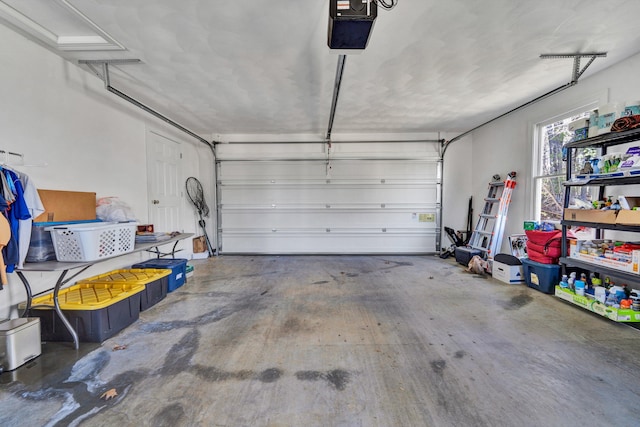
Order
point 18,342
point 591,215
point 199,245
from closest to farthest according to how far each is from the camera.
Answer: point 18,342 → point 591,215 → point 199,245

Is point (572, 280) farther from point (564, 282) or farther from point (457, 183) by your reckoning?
point (457, 183)

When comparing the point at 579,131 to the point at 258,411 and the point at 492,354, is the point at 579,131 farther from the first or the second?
the point at 258,411

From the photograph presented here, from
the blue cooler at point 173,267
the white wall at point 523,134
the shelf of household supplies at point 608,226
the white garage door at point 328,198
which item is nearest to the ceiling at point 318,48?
the white wall at point 523,134

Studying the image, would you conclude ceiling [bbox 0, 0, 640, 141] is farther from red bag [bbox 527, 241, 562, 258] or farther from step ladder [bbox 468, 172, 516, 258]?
red bag [bbox 527, 241, 562, 258]

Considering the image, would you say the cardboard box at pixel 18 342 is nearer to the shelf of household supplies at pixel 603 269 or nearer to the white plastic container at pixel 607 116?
the shelf of household supplies at pixel 603 269

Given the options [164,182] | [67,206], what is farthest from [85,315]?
[164,182]

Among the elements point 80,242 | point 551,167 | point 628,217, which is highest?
point 551,167

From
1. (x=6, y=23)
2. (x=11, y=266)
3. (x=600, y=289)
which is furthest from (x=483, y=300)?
(x=6, y=23)

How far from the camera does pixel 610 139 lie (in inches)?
103

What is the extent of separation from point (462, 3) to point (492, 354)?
8.97 feet

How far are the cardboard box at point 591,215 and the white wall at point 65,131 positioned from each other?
5.63 metres

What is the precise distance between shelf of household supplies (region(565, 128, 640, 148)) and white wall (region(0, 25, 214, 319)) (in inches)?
221

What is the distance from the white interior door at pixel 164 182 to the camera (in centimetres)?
427

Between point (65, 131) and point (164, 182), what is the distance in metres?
1.91
